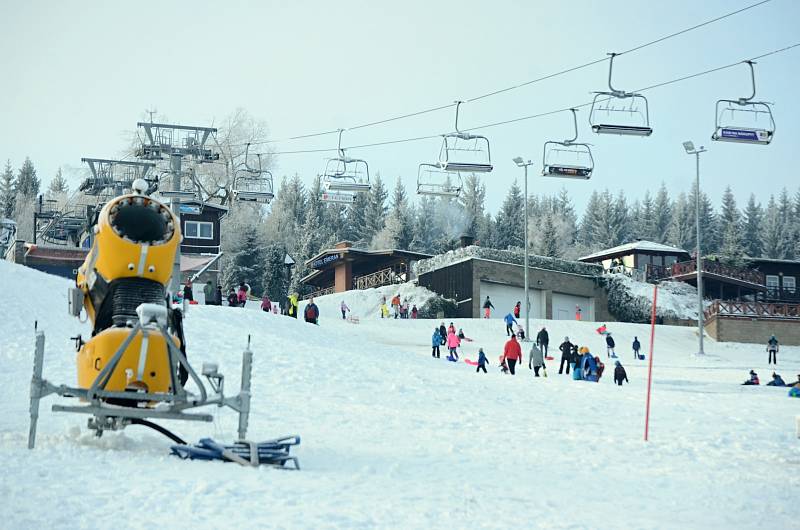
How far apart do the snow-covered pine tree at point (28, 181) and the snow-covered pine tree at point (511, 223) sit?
5946 centimetres

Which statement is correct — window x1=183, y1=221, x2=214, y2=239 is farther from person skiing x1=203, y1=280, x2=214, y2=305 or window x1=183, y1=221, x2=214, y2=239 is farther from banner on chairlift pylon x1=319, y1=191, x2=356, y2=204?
banner on chairlift pylon x1=319, y1=191, x2=356, y2=204

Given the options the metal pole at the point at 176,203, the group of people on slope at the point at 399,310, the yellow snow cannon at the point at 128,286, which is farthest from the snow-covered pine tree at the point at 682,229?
the yellow snow cannon at the point at 128,286

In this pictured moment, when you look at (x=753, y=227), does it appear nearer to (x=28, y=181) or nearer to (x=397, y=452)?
(x=28, y=181)

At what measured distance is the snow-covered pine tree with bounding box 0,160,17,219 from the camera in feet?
388

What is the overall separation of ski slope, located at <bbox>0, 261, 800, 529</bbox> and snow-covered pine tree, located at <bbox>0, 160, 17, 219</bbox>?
9707cm

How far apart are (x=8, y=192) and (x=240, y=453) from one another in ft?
398

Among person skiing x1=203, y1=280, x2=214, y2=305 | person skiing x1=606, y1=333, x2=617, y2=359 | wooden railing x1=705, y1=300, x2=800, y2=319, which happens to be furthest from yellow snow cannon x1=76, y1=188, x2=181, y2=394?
wooden railing x1=705, y1=300, x2=800, y2=319

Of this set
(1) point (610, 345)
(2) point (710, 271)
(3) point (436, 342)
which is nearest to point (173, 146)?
(3) point (436, 342)

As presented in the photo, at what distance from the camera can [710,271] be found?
68875 mm

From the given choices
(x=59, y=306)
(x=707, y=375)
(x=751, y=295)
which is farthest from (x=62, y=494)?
(x=751, y=295)

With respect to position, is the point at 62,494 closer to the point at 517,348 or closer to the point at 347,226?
the point at 517,348

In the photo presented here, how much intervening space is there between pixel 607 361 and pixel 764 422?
21.3m

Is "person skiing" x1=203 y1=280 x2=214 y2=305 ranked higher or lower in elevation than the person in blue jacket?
higher

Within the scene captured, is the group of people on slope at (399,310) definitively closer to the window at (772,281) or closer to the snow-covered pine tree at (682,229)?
the window at (772,281)
